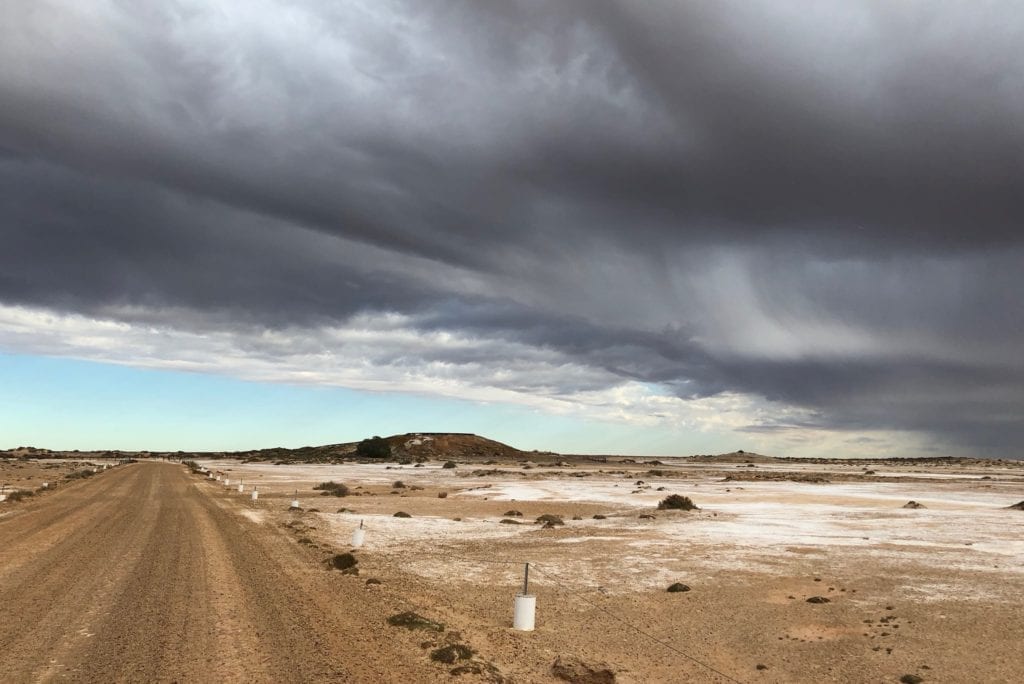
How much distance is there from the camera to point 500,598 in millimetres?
20188

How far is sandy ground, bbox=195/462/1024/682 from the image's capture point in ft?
49.7

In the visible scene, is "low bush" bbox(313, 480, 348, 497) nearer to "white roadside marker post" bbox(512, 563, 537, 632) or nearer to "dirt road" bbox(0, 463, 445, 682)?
"dirt road" bbox(0, 463, 445, 682)

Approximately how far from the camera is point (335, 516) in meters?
41.7

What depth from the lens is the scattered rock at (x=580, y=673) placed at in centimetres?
1316

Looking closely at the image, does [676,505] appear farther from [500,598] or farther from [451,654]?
[451,654]

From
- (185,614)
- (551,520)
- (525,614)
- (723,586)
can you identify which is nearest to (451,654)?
(525,614)

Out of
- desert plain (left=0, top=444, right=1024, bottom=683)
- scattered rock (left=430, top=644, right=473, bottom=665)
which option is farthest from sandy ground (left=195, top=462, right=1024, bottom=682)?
scattered rock (left=430, top=644, right=473, bottom=665)

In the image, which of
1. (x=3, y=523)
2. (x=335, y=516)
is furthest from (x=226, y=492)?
(x=3, y=523)

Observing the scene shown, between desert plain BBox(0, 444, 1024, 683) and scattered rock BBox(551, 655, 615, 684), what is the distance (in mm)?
64

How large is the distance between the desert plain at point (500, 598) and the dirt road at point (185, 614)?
8 cm

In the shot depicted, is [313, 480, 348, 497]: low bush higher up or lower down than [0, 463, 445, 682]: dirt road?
lower down

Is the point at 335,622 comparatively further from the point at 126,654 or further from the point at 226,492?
the point at 226,492

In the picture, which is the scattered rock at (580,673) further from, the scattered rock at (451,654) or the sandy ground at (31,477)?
the sandy ground at (31,477)

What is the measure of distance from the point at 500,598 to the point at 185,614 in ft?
28.6
